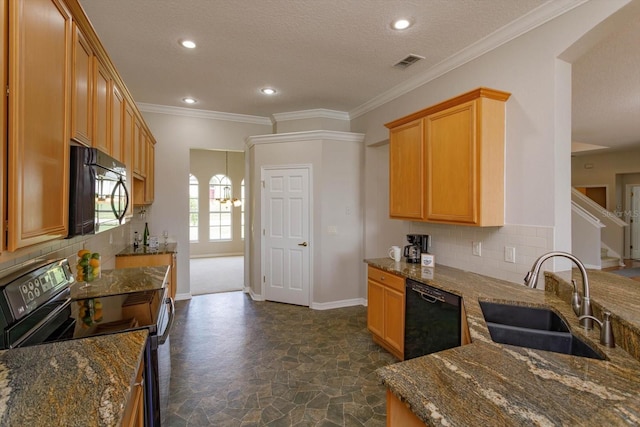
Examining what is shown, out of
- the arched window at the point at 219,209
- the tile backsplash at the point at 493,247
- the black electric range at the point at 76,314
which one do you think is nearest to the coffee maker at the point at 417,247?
the tile backsplash at the point at 493,247

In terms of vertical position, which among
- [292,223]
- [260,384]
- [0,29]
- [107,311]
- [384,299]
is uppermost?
[0,29]

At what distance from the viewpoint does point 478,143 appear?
252 centimetres

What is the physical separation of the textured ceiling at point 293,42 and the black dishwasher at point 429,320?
2151 millimetres

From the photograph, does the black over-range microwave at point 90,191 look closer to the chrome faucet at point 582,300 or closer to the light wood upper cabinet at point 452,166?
the chrome faucet at point 582,300

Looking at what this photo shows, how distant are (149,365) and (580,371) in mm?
1869

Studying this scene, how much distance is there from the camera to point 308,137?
4.55m

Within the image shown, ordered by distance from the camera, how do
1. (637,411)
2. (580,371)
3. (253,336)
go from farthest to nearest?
(253,336)
(580,371)
(637,411)

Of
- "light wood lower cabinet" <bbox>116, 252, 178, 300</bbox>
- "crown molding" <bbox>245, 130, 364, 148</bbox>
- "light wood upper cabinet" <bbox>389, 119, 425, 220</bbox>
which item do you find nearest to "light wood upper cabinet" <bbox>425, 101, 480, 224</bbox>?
"light wood upper cabinet" <bbox>389, 119, 425, 220</bbox>

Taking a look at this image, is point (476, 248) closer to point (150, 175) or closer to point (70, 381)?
point (70, 381)

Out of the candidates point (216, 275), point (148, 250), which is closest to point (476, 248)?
point (148, 250)

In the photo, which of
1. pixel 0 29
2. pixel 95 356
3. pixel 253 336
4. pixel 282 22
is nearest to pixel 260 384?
pixel 253 336

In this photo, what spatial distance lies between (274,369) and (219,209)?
288 inches

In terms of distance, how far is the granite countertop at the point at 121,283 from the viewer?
88.4 inches

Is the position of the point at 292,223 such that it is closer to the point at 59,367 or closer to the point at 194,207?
the point at 59,367
